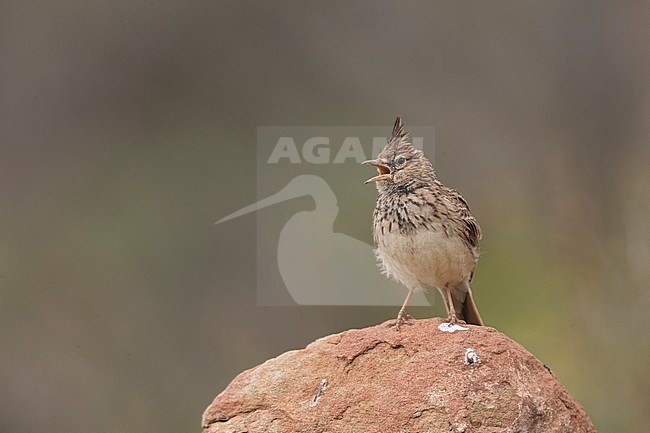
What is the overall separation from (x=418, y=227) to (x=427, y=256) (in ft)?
0.48

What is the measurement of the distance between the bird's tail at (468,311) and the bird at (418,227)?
75mm

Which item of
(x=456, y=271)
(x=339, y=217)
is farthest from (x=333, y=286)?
(x=456, y=271)

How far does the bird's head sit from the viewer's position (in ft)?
16.6

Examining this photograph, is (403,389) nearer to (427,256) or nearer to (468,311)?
(427,256)

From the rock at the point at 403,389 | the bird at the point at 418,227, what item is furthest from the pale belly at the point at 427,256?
the rock at the point at 403,389

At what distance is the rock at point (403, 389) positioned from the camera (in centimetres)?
427

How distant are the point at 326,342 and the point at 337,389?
0.34 m

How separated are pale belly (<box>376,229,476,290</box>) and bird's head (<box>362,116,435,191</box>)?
0.91 ft

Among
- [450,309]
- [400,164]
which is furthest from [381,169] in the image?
[450,309]

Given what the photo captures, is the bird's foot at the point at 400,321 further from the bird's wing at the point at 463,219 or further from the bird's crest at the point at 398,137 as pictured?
the bird's crest at the point at 398,137

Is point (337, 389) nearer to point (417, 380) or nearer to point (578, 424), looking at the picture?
point (417, 380)

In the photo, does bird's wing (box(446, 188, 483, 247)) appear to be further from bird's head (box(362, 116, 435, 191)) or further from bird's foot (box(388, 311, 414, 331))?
bird's foot (box(388, 311, 414, 331))

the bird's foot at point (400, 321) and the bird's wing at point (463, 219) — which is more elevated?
the bird's wing at point (463, 219)

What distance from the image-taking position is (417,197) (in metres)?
4.98
